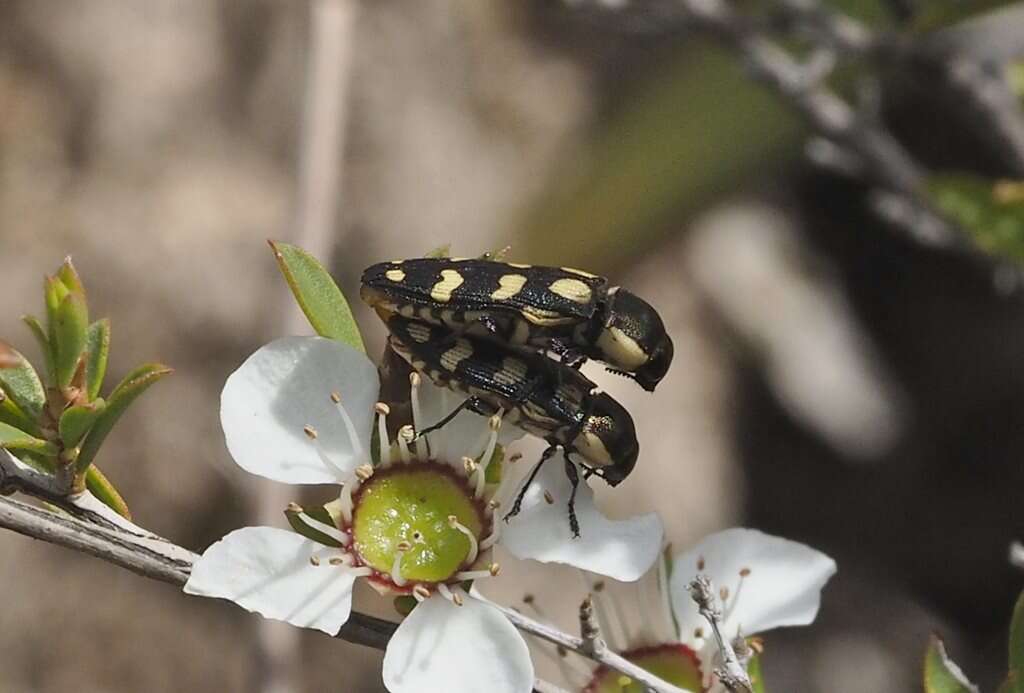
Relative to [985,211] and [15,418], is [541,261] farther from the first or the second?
[15,418]

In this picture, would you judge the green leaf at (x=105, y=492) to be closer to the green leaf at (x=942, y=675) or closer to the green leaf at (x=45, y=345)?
the green leaf at (x=45, y=345)

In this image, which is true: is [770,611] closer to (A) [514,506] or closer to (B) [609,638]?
(B) [609,638]

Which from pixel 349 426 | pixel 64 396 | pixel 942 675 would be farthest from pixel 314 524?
pixel 942 675

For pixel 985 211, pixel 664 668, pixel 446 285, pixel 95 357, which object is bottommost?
pixel 664 668

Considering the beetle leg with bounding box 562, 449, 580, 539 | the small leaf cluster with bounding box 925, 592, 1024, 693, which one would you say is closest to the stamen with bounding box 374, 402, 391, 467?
the beetle leg with bounding box 562, 449, 580, 539

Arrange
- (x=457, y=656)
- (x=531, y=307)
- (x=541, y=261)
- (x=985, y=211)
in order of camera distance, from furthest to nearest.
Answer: (x=541, y=261), (x=985, y=211), (x=531, y=307), (x=457, y=656)

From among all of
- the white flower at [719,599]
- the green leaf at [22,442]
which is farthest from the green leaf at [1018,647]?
the green leaf at [22,442]

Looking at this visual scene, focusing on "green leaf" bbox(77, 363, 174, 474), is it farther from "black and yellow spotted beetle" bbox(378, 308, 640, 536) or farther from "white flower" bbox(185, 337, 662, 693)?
"black and yellow spotted beetle" bbox(378, 308, 640, 536)
